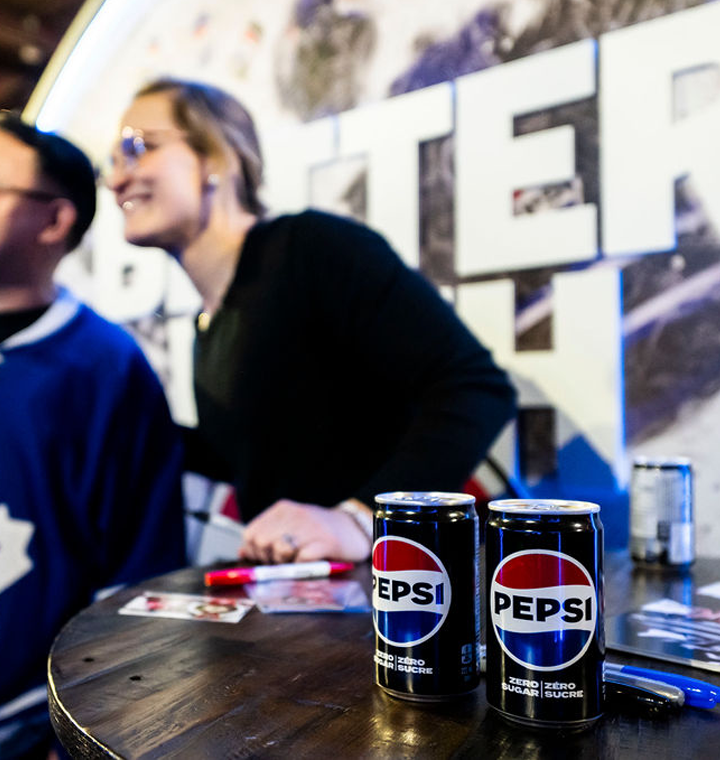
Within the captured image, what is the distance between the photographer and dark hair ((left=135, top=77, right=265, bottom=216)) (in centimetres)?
195

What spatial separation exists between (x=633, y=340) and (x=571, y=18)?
0.74 metres

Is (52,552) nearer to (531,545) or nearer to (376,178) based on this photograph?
(376,178)

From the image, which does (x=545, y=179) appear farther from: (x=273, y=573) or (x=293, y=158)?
(x=273, y=573)

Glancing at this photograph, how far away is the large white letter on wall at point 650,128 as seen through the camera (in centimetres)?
141

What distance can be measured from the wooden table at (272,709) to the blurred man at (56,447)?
0.86m

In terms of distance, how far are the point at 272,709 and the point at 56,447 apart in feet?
4.05

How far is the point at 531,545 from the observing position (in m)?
0.53

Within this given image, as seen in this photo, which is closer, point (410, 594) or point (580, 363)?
point (410, 594)

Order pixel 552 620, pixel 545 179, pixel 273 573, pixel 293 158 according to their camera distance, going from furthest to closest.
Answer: pixel 293 158
pixel 545 179
pixel 273 573
pixel 552 620

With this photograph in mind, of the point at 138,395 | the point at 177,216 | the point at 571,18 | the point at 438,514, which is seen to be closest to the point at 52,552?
the point at 138,395

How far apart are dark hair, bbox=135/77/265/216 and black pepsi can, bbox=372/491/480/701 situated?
5.07 feet

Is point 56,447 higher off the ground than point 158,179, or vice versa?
point 158,179

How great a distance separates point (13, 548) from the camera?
1554 mm

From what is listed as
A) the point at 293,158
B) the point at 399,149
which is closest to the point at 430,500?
the point at 399,149
